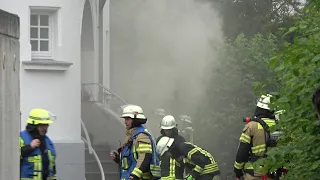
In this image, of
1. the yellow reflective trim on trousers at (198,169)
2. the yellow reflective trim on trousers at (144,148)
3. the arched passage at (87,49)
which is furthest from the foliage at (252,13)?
the yellow reflective trim on trousers at (144,148)

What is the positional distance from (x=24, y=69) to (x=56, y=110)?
105 centimetres

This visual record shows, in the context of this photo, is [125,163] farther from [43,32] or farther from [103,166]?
[103,166]

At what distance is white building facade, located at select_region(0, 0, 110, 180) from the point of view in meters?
17.9

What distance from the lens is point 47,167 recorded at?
9.87 m

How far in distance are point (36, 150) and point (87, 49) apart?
1309cm

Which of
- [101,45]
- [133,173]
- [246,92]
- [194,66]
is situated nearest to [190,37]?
[194,66]

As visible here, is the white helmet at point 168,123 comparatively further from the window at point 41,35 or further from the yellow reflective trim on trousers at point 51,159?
the window at point 41,35

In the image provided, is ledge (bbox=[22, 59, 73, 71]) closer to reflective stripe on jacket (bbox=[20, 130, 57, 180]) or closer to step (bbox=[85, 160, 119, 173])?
step (bbox=[85, 160, 119, 173])

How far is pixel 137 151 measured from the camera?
34.5 feet

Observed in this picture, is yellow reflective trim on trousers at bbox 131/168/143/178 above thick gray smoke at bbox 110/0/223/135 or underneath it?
underneath

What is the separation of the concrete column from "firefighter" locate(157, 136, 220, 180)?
15.5 feet

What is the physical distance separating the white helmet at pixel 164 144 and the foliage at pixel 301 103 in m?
5.11

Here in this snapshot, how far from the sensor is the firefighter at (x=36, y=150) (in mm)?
9695

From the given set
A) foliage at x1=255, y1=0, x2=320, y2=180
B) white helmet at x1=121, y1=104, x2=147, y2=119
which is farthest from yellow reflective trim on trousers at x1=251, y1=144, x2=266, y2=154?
foliage at x1=255, y1=0, x2=320, y2=180
